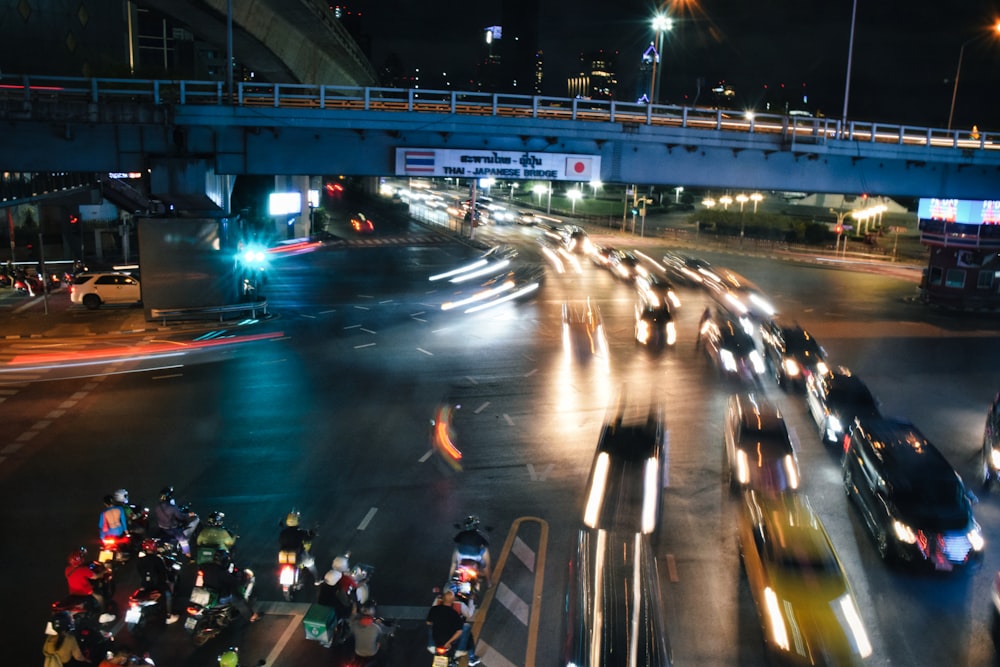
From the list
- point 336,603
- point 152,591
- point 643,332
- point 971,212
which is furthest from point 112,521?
point 971,212

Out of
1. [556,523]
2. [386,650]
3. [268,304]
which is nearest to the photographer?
[386,650]

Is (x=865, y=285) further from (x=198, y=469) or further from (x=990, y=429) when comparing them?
(x=198, y=469)

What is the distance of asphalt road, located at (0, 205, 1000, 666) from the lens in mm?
10992

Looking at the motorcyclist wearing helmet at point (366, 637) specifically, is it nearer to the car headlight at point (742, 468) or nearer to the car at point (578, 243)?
the car headlight at point (742, 468)

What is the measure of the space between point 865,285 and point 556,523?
39.0 m

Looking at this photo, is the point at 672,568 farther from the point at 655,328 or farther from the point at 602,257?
the point at 602,257

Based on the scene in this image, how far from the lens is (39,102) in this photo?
24.6 meters

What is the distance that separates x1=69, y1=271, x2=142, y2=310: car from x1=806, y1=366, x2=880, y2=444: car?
26.3 metres

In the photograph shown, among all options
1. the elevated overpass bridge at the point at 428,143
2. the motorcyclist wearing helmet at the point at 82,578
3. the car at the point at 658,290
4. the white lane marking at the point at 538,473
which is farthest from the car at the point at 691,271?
the motorcyclist wearing helmet at the point at 82,578

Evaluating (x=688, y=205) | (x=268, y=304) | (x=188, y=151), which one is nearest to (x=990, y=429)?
(x=188, y=151)

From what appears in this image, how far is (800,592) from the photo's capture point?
10.4 meters

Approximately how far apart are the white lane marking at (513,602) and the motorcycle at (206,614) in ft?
12.5

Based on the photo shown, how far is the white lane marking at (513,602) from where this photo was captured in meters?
10.9

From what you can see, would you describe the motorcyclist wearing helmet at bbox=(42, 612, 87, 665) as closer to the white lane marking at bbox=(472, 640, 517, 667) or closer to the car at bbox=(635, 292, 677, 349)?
the white lane marking at bbox=(472, 640, 517, 667)
